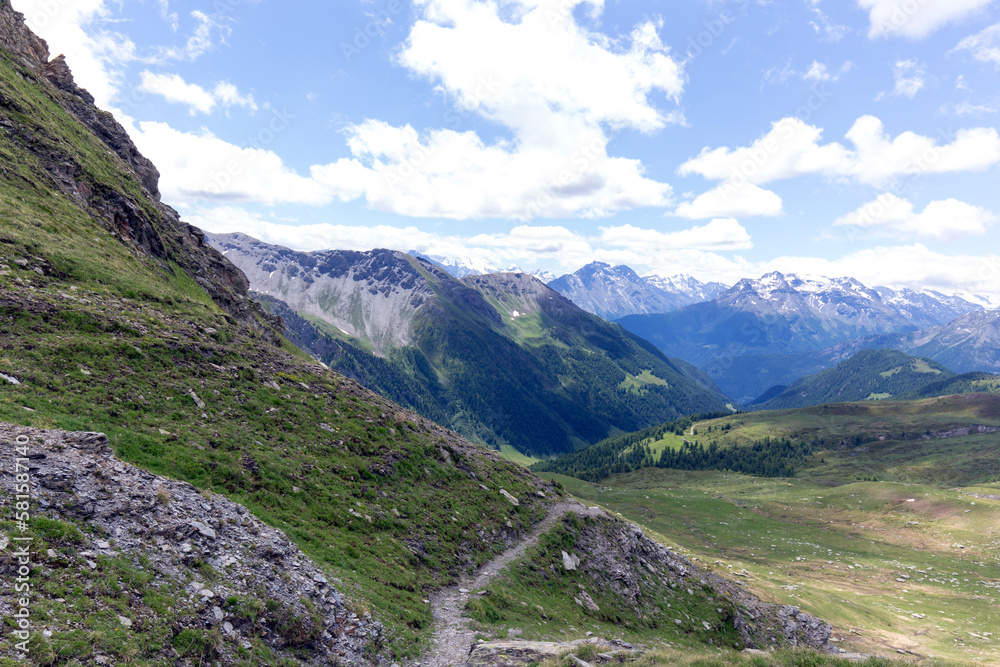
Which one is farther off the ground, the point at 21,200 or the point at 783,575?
the point at 21,200

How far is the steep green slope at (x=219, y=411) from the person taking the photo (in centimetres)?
2389

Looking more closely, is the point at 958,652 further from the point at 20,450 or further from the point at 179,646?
the point at 20,450

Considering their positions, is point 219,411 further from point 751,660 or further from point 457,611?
point 751,660

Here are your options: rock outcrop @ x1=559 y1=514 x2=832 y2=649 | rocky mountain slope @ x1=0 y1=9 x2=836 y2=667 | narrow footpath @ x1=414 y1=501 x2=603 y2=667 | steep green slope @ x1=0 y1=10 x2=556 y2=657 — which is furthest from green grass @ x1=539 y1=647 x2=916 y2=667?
rock outcrop @ x1=559 y1=514 x2=832 y2=649

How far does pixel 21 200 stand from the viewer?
42.3 m

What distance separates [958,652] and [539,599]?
52.0m

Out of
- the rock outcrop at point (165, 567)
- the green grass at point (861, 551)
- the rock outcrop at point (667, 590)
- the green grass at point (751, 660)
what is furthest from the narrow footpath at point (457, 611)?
the green grass at point (861, 551)

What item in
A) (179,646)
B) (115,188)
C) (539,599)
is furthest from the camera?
(115,188)

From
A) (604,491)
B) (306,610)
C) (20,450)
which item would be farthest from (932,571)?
(20,450)

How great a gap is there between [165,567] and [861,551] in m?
132

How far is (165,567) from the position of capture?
16.2 metres

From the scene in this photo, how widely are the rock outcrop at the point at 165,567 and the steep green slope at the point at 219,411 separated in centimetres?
227

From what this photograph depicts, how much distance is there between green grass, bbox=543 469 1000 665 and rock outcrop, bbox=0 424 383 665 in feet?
167

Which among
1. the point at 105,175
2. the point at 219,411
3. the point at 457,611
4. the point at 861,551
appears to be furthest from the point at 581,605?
the point at 861,551
